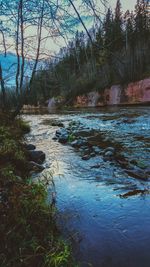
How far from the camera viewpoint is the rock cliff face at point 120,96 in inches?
1374

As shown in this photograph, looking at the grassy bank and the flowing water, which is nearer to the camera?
the grassy bank

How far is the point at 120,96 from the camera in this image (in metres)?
37.9

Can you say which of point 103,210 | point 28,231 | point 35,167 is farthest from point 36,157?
point 28,231

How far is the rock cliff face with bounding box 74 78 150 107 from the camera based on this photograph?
34888mm

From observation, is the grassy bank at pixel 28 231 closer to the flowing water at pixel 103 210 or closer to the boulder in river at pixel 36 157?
the flowing water at pixel 103 210

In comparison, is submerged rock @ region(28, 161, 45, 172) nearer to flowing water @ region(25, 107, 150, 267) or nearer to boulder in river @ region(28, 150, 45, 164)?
flowing water @ region(25, 107, 150, 267)

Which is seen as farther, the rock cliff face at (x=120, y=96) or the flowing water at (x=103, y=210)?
the rock cliff face at (x=120, y=96)

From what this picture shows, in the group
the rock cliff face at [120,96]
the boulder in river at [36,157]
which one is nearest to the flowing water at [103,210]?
the boulder in river at [36,157]

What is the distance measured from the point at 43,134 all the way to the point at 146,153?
5677mm

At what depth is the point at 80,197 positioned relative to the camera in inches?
168

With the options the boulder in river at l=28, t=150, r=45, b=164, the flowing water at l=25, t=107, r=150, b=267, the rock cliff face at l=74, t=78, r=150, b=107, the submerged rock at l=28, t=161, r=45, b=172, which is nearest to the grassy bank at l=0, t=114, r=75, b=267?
A: the flowing water at l=25, t=107, r=150, b=267

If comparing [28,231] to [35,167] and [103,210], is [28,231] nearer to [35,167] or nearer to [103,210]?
[103,210]

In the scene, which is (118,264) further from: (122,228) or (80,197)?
(80,197)

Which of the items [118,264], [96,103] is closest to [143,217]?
[118,264]
